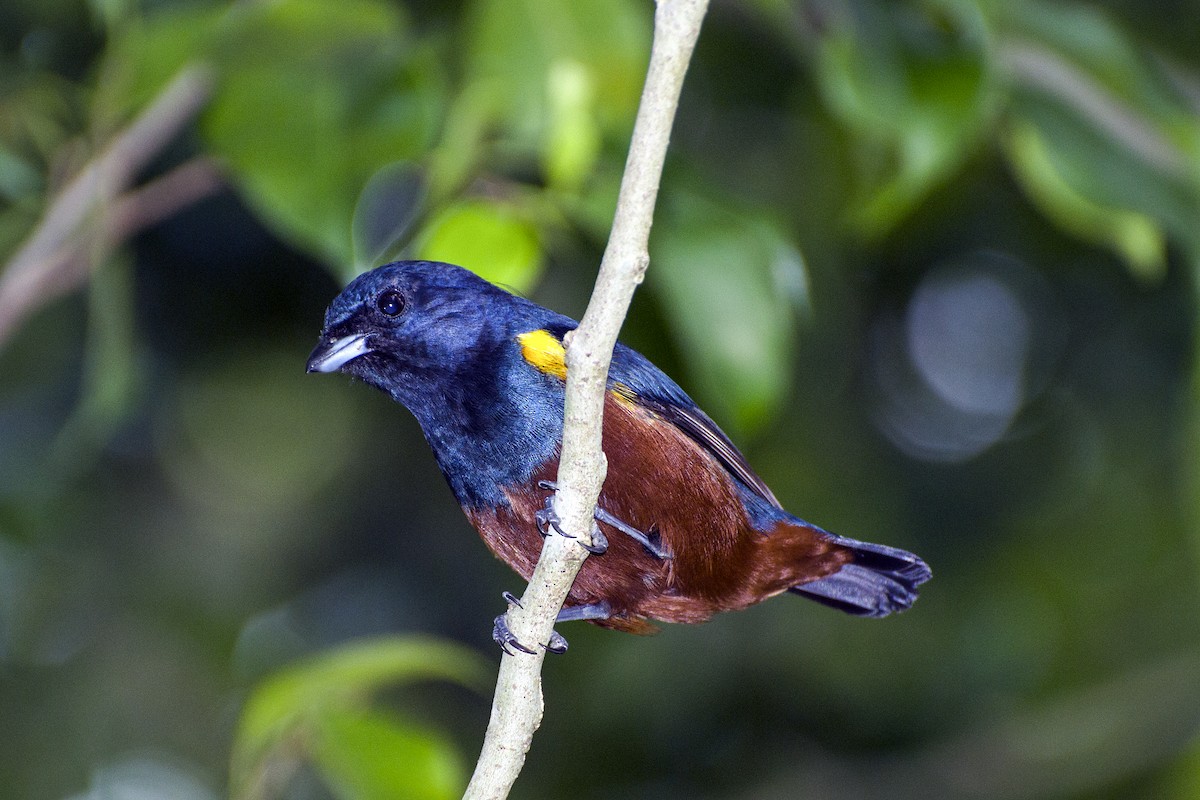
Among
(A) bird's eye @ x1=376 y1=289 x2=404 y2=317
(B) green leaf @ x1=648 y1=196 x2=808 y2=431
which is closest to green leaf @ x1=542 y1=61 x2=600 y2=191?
(B) green leaf @ x1=648 y1=196 x2=808 y2=431

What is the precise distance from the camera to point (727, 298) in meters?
2.92

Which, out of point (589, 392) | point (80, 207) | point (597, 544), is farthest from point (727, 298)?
point (80, 207)

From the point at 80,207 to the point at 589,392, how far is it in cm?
308

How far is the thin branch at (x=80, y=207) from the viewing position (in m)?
3.88

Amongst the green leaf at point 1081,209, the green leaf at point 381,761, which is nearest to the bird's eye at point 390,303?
the green leaf at point 381,761

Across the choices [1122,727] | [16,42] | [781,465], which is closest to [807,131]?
[781,465]

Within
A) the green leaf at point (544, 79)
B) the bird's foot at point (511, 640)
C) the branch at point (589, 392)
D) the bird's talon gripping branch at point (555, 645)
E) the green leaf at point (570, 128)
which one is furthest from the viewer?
the green leaf at point (544, 79)

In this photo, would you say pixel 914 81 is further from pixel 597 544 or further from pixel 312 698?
pixel 312 698

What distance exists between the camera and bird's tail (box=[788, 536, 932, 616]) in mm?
2318

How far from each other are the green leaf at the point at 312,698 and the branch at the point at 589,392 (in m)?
1.26

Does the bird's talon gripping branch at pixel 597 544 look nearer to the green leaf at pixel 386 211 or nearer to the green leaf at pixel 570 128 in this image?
the green leaf at pixel 386 211

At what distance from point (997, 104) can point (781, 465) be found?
354 centimetres

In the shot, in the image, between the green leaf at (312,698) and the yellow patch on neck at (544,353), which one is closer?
the yellow patch on neck at (544,353)

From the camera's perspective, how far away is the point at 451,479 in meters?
2.34
